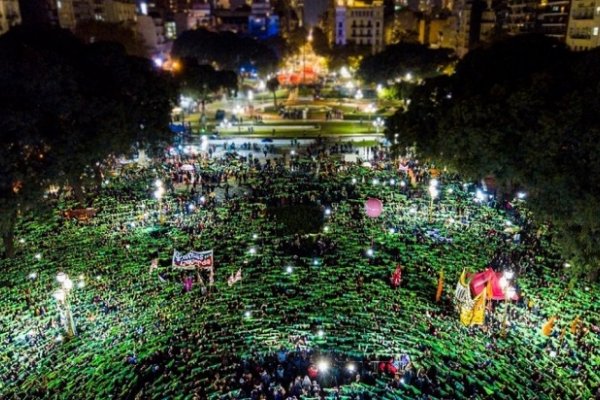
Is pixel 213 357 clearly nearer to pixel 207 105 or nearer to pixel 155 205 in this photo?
pixel 155 205

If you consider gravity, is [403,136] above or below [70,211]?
above

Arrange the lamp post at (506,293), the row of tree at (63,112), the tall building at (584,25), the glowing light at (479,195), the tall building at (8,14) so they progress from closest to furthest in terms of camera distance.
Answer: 1. the lamp post at (506,293)
2. the row of tree at (63,112)
3. the glowing light at (479,195)
4. the tall building at (584,25)
5. the tall building at (8,14)

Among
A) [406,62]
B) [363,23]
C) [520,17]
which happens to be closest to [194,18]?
[363,23]

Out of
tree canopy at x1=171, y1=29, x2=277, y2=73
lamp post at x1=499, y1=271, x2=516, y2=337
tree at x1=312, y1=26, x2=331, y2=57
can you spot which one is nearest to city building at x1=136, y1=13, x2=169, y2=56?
tree canopy at x1=171, y1=29, x2=277, y2=73

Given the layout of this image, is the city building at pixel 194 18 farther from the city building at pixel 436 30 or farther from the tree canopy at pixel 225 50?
the city building at pixel 436 30

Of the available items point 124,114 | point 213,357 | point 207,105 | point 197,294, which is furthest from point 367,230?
point 207,105

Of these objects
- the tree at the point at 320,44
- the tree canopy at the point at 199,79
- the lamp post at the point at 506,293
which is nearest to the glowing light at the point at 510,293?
the lamp post at the point at 506,293

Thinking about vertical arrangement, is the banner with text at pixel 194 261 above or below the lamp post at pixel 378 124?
above
